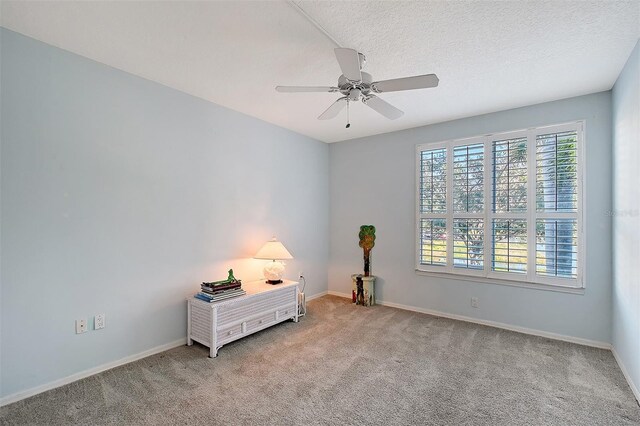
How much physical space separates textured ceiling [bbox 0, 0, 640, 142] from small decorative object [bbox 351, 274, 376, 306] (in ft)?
8.59

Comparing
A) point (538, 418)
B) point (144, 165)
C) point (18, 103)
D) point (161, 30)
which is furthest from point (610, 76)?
point (18, 103)

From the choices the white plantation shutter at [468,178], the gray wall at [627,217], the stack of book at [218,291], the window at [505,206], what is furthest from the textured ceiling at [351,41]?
the stack of book at [218,291]

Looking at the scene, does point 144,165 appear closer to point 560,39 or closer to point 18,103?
point 18,103

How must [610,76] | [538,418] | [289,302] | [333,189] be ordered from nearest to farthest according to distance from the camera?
1. [538,418]
2. [610,76]
3. [289,302]
4. [333,189]

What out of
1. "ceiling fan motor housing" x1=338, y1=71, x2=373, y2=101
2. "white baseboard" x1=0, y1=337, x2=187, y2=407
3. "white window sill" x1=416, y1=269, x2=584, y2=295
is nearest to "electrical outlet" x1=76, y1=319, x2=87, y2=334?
"white baseboard" x1=0, y1=337, x2=187, y2=407

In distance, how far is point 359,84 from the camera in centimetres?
220

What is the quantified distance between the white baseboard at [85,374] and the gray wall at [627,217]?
3899mm

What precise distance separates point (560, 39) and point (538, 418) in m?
2.63

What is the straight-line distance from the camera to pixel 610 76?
2.78 m

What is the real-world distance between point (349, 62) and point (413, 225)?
117 inches

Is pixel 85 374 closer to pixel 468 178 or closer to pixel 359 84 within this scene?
pixel 359 84

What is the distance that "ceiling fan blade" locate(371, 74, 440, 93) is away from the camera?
6.44 ft

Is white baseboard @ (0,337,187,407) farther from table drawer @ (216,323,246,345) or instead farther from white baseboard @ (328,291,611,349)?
white baseboard @ (328,291,611,349)

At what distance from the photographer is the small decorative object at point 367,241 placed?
4.69m
